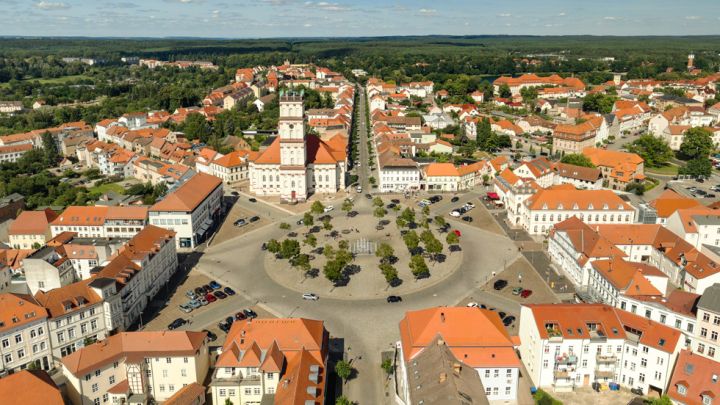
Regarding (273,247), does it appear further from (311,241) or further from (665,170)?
(665,170)

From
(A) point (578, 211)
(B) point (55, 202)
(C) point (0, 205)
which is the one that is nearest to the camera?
(A) point (578, 211)

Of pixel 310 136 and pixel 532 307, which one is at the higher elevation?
pixel 310 136

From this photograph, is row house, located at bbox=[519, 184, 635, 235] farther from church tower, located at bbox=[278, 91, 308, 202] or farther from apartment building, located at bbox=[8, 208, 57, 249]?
apartment building, located at bbox=[8, 208, 57, 249]

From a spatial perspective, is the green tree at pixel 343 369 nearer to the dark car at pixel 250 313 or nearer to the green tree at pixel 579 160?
the dark car at pixel 250 313

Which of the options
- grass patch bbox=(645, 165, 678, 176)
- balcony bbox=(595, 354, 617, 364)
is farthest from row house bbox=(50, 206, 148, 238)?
grass patch bbox=(645, 165, 678, 176)

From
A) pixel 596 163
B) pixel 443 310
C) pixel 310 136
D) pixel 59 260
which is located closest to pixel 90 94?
pixel 310 136

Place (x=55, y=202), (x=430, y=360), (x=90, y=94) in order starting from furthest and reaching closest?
(x=90, y=94) < (x=55, y=202) < (x=430, y=360)

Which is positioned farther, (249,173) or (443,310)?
(249,173)

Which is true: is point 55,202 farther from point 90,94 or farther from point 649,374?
point 90,94
